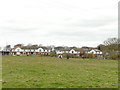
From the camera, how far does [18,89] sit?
8.54m

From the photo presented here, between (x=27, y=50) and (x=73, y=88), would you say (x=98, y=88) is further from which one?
(x=27, y=50)

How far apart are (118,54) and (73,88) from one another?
57.9 m

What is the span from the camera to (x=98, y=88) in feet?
30.8

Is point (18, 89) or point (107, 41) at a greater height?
point (107, 41)

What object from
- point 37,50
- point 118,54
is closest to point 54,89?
point 118,54

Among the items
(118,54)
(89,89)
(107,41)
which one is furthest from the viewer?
(107,41)

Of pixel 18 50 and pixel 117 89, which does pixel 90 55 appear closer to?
pixel 117 89

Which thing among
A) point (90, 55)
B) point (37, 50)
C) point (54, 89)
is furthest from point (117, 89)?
point (37, 50)

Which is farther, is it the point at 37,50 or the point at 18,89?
the point at 37,50

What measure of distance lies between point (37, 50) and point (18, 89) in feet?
416

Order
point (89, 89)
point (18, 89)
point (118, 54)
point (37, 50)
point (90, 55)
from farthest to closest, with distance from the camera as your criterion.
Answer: point (37, 50)
point (90, 55)
point (118, 54)
point (89, 89)
point (18, 89)

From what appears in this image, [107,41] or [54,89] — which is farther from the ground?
[107,41]

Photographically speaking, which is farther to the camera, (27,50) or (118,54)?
(27,50)

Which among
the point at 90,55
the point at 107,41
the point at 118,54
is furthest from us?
the point at 107,41
